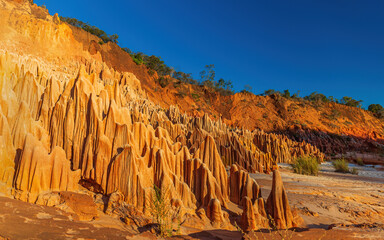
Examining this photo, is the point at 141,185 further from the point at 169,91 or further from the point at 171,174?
the point at 169,91

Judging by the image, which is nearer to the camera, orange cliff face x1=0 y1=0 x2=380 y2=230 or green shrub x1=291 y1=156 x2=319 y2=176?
orange cliff face x1=0 y1=0 x2=380 y2=230

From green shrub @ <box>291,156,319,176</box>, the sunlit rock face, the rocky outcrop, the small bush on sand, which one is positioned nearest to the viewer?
the small bush on sand

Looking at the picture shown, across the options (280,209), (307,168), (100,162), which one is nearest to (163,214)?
(100,162)

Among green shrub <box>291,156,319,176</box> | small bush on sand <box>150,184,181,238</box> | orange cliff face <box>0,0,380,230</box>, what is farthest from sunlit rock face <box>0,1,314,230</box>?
green shrub <box>291,156,319,176</box>

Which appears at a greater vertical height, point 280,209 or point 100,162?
point 100,162

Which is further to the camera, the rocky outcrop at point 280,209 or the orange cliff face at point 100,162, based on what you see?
the rocky outcrop at point 280,209

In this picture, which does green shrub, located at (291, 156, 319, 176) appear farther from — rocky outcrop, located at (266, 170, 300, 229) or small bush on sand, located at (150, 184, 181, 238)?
small bush on sand, located at (150, 184, 181, 238)

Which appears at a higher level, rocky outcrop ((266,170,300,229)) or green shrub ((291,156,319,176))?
green shrub ((291,156,319,176))

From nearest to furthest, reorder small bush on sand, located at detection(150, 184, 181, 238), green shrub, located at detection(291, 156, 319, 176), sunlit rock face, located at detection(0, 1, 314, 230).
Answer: small bush on sand, located at detection(150, 184, 181, 238)
sunlit rock face, located at detection(0, 1, 314, 230)
green shrub, located at detection(291, 156, 319, 176)

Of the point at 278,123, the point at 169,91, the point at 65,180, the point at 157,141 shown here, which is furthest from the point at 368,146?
the point at 65,180

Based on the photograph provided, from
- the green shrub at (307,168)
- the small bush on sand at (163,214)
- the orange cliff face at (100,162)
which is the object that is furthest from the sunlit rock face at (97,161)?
the green shrub at (307,168)

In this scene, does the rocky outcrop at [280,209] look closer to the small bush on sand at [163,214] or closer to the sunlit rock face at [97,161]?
the sunlit rock face at [97,161]

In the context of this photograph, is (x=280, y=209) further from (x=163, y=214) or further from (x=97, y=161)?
(x=97, y=161)

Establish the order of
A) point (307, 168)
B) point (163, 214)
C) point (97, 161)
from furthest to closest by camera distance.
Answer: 1. point (307, 168)
2. point (97, 161)
3. point (163, 214)
